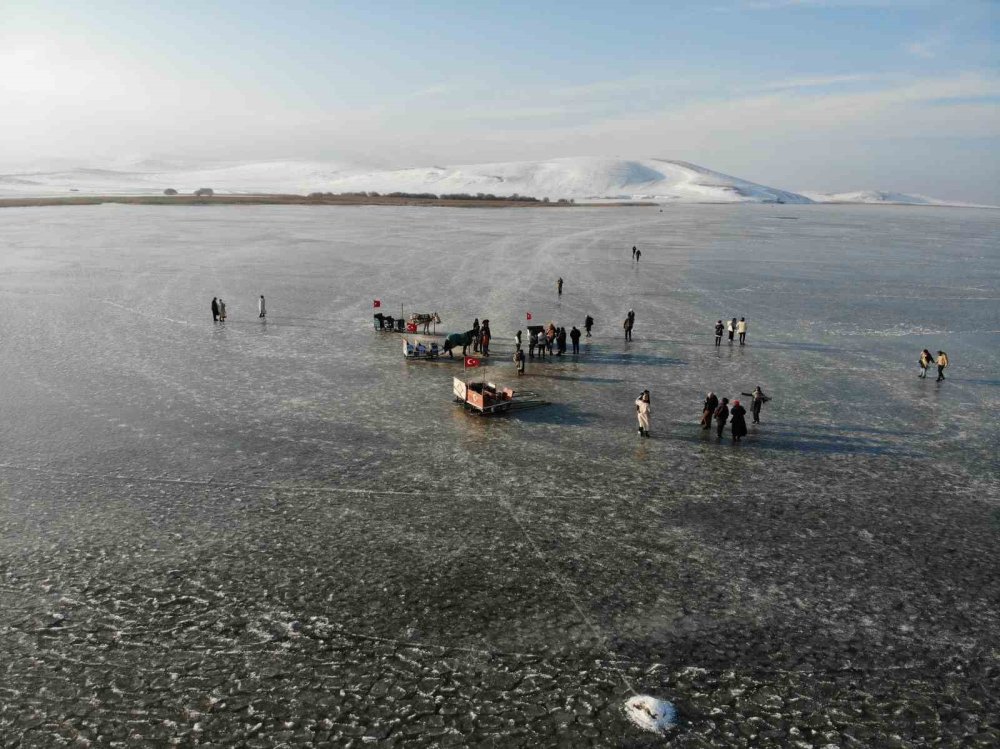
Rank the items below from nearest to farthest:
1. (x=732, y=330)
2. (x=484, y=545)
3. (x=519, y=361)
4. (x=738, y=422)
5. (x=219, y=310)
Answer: (x=484, y=545)
(x=738, y=422)
(x=519, y=361)
(x=732, y=330)
(x=219, y=310)

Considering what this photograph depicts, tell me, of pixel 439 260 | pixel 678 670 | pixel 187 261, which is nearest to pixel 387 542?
pixel 678 670

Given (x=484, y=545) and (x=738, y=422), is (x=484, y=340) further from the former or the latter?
(x=484, y=545)

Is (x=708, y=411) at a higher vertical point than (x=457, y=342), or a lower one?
lower

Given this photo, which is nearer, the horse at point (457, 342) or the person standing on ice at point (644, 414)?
the person standing on ice at point (644, 414)

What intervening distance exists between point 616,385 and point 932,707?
1300cm

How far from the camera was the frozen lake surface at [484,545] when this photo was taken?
834 centimetres

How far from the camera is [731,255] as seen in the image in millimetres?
59438

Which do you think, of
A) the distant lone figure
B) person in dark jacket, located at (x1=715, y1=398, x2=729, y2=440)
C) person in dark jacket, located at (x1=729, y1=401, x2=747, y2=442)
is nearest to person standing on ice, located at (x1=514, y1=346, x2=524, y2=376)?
person in dark jacket, located at (x1=715, y1=398, x2=729, y2=440)

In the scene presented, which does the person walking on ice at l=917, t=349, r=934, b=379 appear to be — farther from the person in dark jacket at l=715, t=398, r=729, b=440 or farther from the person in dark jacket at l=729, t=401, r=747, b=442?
the person in dark jacket at l=715, t=398, r=729, b=440

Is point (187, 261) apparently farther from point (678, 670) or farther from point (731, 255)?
Answer: point (678, 670)

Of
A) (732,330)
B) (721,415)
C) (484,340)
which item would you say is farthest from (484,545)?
(732,330)

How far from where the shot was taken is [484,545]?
38.4ft

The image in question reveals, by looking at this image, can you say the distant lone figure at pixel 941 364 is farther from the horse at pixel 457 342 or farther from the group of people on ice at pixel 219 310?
the group of people on ice at pixel 219 310

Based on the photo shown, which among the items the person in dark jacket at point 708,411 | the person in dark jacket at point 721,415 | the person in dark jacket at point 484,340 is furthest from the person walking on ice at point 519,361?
the person in dark jacket at point 721,415
